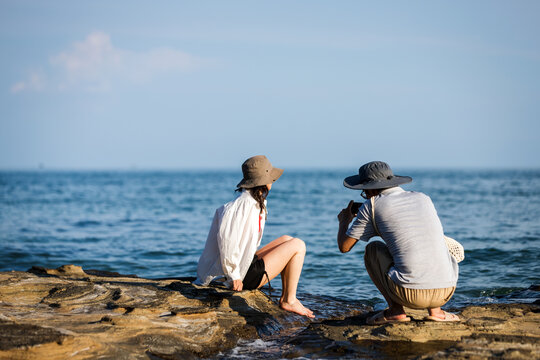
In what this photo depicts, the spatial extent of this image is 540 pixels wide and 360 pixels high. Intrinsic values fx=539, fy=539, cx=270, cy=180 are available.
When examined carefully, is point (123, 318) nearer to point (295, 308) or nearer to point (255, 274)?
point (255, 274)

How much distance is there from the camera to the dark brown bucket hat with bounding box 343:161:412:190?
13.9ft

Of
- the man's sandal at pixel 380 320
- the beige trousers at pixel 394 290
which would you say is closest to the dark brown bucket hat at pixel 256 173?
the beige trousers at pixel 394 290

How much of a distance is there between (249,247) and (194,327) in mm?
946

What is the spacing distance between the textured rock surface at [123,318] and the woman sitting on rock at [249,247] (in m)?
0.24

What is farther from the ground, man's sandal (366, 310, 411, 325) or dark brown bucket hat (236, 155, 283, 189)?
dark brown bucket hat (236, 155, 283, 189)

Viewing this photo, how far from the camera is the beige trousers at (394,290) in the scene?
4160 mm

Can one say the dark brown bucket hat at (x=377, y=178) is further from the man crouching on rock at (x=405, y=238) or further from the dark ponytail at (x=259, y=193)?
the dark ponytail at (x=259, y=193)

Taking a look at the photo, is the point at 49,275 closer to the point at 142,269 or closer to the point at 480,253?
the point at 142,269

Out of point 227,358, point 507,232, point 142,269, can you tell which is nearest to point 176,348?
point 227,358

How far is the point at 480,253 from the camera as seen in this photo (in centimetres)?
1009

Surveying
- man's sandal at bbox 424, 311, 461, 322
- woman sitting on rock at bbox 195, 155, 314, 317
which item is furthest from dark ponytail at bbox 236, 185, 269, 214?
man's sandal at bbox 424, 311, 461, 322

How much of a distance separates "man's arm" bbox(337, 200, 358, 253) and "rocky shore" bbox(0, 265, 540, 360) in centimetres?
69

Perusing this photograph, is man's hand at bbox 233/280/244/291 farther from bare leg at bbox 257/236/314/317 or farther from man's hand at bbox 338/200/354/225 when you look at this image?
man's hand at bbox 338/200/354/225

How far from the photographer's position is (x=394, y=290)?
4.26m
